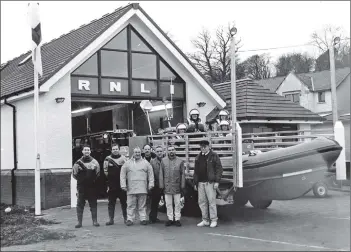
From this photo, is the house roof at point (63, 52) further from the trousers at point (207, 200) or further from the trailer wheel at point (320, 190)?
the trousers at point (207, 200)

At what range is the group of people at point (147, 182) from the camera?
1018cm

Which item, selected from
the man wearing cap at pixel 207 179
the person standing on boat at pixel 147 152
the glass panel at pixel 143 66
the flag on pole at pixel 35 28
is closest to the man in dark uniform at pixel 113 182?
the person standing on boat at pixel 147 152

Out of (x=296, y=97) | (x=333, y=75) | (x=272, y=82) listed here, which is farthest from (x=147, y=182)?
(x=272, y=82)

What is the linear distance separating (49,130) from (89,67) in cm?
244

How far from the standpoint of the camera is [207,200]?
10.3 meters

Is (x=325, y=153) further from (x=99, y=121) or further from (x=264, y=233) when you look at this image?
(x=99, y=121)

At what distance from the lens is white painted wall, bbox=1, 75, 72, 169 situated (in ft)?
46.3

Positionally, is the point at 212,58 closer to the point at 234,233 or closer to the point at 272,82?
the point at 272,82

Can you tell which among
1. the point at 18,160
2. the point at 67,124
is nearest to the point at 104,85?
the point at 67,124

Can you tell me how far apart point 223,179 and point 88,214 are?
3.94 m

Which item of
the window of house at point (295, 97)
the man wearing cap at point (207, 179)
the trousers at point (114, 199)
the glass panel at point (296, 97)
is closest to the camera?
the man wearing cap at point (207, 179)

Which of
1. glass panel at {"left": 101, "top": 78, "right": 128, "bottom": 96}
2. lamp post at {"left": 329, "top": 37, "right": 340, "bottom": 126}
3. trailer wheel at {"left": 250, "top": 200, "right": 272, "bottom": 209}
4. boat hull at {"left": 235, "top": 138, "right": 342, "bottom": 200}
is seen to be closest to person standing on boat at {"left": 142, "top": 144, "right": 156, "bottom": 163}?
boat hull at {"left": 235, "top": 138, "right": 342, "bottom": 200}

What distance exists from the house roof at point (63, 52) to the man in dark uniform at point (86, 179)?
4.13 meters

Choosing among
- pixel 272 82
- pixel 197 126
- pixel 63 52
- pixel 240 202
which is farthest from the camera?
pixel 272 82
